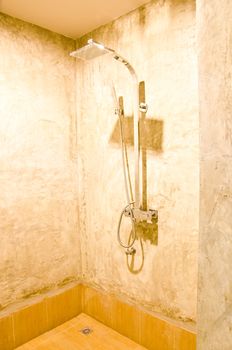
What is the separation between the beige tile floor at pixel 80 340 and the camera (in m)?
1.81

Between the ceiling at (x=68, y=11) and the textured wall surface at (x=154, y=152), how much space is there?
79 millimetres

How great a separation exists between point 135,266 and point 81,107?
49.3 inches

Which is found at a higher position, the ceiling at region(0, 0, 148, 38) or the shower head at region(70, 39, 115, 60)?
the ceiling at region(0, 0, 148, 38)

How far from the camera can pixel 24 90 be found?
183 centimetres

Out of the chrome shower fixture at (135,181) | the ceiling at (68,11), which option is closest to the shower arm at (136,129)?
the chrome shower fixture at (135,181)

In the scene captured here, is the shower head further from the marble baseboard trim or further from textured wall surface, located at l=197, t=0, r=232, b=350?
the marble baseboard trim

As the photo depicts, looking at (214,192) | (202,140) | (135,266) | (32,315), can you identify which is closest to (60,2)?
(202,140)

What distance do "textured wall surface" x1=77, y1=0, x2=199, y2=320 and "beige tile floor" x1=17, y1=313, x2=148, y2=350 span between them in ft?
0.96

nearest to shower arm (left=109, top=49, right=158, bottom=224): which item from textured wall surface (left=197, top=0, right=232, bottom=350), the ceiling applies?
the ceiling

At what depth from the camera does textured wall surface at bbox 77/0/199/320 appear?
1525 millimetres

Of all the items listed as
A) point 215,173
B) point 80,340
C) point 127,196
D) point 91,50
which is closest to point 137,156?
point 127,196

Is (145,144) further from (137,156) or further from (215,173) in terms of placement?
(215,173)

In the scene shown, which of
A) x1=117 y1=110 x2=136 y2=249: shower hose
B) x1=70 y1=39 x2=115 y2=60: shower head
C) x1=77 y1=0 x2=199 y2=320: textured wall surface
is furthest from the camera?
x1=117 y1=110 x2=136 y2=249: shower hose

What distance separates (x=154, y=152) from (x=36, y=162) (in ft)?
2.74
